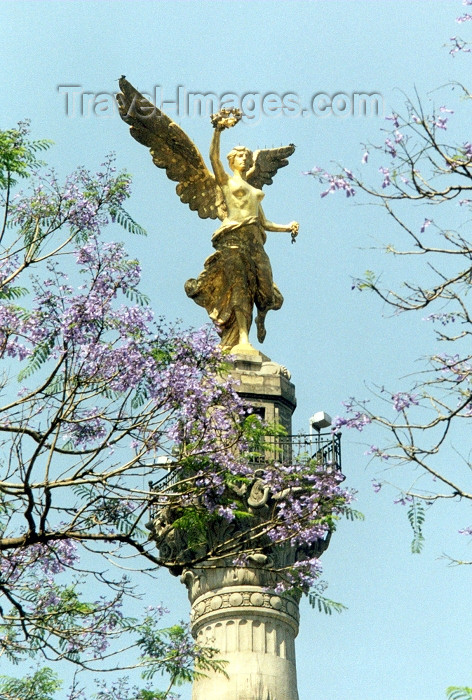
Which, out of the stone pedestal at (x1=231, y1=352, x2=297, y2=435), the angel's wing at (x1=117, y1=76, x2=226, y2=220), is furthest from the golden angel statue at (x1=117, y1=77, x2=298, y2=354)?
the stone pedestal at (x1=231, y1=352, x2=297, y2=435)

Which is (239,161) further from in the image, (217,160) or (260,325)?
(260,325)

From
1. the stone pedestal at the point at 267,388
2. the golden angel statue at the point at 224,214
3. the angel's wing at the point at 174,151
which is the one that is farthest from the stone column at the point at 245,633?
the angel's wing at the point at 174,151

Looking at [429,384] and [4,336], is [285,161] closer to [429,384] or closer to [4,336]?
[4,336]

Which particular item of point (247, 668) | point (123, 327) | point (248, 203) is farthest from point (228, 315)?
point (123, 327)

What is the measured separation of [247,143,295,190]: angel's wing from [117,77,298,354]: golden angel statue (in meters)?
0.29

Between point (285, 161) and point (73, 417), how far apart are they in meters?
16.9

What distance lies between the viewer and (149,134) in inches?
1220

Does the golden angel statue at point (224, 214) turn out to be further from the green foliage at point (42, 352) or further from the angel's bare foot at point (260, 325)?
the green foliage at point (42, 352)

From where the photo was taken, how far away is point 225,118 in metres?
30.5

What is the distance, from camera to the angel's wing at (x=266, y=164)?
32062mm

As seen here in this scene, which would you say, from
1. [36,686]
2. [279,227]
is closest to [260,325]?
[279,227]

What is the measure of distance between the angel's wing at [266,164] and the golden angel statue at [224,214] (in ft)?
0.94

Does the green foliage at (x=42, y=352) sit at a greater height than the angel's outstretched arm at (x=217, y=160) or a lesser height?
lesser

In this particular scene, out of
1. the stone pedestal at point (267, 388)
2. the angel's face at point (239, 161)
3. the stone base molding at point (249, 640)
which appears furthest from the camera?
the angel's face at point (239, 161)
